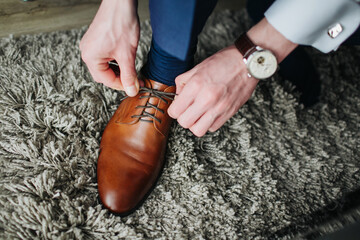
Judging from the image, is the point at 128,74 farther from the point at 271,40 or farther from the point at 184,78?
the point at 271,40

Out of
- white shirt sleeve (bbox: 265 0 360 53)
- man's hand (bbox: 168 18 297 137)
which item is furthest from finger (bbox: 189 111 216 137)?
white shirt sleeve (bbox: 265 0 360 53)

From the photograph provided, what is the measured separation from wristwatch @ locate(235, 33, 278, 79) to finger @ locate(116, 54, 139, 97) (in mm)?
229

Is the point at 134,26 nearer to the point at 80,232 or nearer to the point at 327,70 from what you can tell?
the point at 80,232

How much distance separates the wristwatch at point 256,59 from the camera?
547 mm

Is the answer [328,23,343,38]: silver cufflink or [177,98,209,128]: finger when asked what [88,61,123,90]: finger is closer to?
[177,98,209,128]: finger

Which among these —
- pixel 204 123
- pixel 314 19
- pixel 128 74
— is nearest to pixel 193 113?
pixel 204 123

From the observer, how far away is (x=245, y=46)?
565 mm

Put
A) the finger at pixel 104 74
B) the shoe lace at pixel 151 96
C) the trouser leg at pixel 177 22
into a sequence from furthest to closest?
the shoe lace at pixel 151 96 < the finger at pixel 104 74 < the trouser leg at pixel 177 22

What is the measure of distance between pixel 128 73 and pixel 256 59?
0.27 m

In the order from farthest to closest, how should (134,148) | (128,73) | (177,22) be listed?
(134,148) < (128,73) < (177,22)

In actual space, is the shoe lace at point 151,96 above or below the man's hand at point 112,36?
below

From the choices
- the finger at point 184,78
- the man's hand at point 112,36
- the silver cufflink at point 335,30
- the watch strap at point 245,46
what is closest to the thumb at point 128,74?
the man's hand at point 112,36

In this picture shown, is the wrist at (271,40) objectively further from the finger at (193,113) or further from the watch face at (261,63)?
the finger at (193,113)

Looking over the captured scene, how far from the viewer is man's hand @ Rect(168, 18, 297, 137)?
0.55 metres
